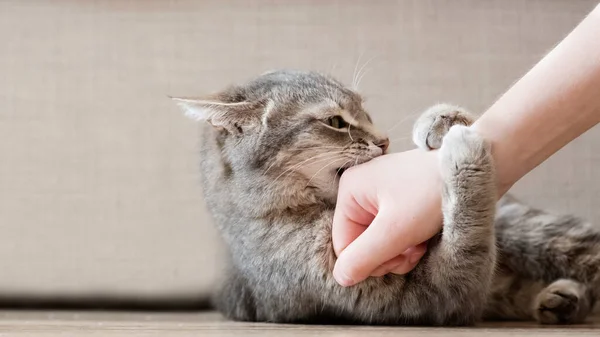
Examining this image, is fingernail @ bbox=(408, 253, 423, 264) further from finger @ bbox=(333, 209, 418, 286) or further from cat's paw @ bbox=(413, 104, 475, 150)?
cat's paw @ bbox=(413, 104, 475, 150)

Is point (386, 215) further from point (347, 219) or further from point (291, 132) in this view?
point (291, 132)

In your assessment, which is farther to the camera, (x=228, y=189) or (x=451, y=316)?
(x=228, y=189)

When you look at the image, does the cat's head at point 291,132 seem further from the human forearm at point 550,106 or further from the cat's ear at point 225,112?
the human forearm at point 550,106

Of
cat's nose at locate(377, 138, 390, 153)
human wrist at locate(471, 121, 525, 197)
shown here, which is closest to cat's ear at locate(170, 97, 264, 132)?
cat's nose at locate(377, 138, 390, 153)

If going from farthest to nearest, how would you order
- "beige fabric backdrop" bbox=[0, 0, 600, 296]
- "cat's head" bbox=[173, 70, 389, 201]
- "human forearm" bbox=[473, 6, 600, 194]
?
"beige fabric backdrop" bbox=[0, 0, 600, 296] < "cat's head" bbox=[173, 70, 389, 201] < "human forearm" bbox=[473, 6, 600, 194]

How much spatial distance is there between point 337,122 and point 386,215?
32 centimetres

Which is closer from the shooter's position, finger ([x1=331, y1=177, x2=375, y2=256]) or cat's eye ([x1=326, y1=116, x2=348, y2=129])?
finger ([x1=331, y1=177, x2=375, y2=256])

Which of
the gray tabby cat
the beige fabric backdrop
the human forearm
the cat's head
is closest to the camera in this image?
the human forearm

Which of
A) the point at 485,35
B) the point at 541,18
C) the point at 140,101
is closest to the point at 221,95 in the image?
the point at 140,101

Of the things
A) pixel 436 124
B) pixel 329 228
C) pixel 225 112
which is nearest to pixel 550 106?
pixel 436 124

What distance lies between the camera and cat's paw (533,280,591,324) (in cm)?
134

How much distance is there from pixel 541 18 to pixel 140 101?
3.66ft

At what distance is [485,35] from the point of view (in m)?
1.87

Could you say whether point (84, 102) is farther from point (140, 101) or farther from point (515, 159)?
point (515, 159)
